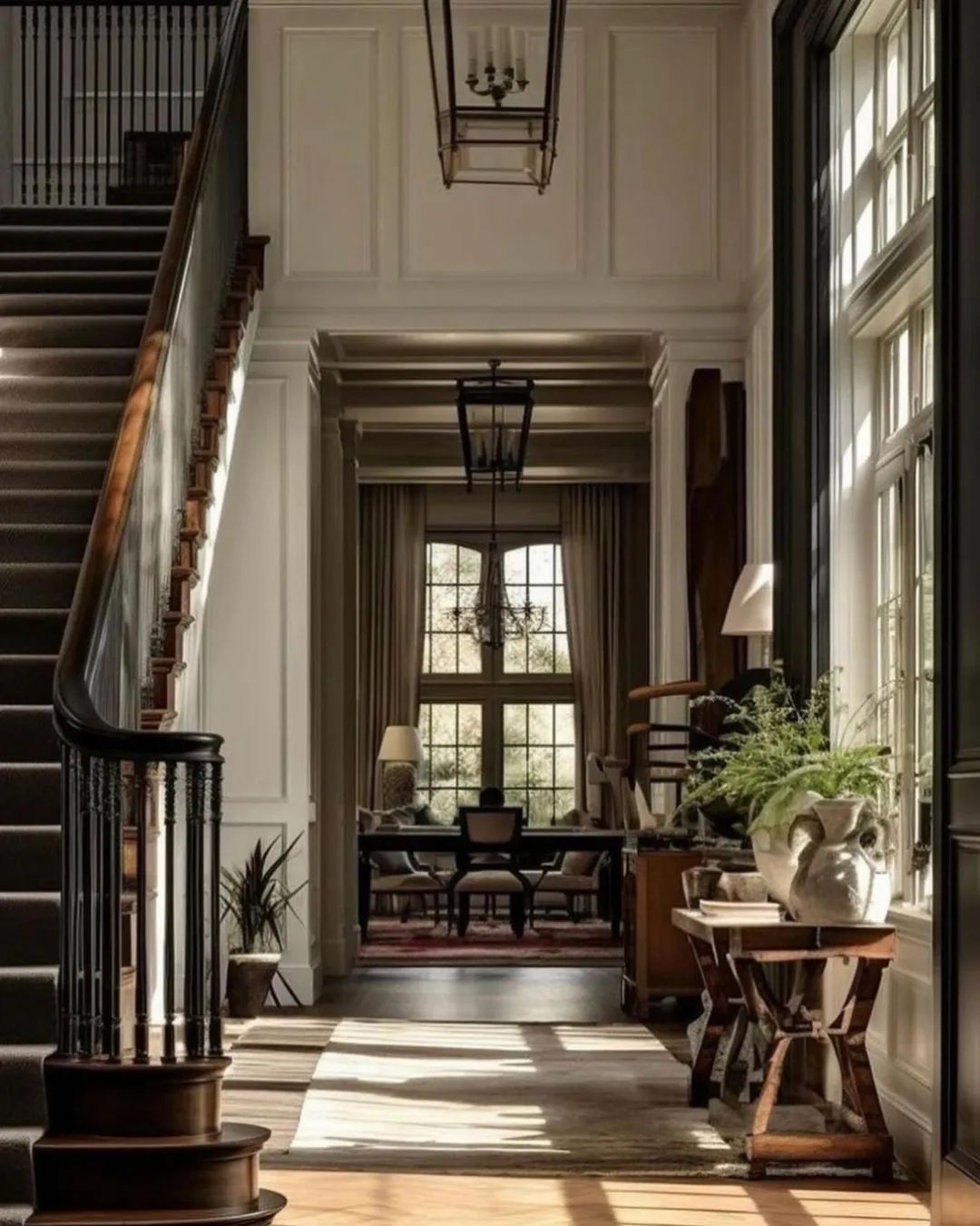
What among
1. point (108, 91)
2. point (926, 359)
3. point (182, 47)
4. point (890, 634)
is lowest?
point (890, 634)

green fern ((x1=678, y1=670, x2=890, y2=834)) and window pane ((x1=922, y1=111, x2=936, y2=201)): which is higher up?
window pane ((x1=922, y1=111, x2=936, y2=201))

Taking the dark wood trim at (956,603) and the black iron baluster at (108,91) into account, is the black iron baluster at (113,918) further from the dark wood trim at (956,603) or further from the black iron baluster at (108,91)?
the black iron baluster at (108,91)

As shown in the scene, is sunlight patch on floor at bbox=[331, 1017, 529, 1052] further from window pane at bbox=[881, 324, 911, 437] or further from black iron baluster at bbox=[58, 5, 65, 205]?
black iron baluster at bbox=[58, 5, 65, 205]

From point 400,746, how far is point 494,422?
A: 729cm

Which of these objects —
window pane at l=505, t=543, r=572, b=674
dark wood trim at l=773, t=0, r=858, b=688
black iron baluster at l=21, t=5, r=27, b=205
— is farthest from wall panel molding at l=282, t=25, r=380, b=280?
window pane at l=505, t=543, r=572, b=674

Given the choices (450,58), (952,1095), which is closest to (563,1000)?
(952,1095)

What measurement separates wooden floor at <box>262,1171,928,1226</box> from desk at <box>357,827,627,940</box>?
9011mm

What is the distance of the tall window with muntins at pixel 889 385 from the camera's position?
679 cm

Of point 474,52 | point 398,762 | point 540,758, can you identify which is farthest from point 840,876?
point 540,758

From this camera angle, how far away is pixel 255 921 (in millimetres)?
10031

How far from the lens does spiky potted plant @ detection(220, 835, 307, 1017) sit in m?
9.66

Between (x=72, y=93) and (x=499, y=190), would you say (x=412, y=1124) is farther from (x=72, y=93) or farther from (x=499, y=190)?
(x=72, y=93)

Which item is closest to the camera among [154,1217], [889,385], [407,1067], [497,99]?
[154,1217]

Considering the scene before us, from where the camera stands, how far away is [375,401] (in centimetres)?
1368
